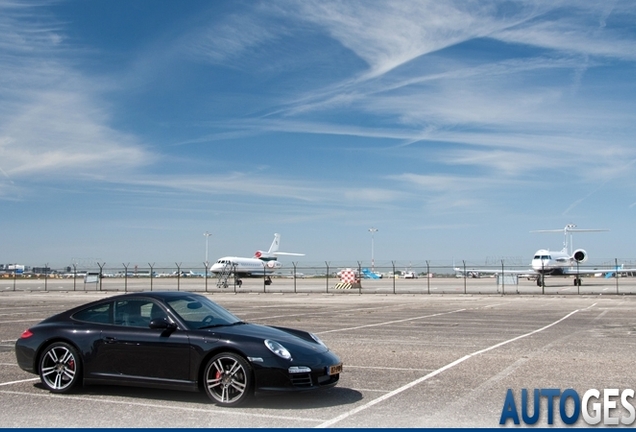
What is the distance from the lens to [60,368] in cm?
903

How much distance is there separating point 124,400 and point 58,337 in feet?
4.46

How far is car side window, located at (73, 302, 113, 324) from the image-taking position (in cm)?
916

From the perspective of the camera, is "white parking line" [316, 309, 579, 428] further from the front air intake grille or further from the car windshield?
the car windshield

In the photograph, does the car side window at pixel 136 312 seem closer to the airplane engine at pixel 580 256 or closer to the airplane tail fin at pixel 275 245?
the airplane engine at pixel 580 256

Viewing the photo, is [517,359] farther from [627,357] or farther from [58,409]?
[58,409]

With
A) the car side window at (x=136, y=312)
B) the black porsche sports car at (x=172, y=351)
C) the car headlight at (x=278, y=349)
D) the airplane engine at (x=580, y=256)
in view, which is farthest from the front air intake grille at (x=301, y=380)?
the airplane engine at (x=580, y=256)

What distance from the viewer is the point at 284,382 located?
313 inches

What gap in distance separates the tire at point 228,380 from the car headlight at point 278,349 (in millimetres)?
336

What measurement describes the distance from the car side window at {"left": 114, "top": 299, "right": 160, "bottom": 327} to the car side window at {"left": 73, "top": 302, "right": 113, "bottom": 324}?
0.12m

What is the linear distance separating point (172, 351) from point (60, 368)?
1.74 metres

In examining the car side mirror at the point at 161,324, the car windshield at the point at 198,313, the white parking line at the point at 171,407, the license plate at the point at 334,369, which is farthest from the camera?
the car windshield at the point at 198,313

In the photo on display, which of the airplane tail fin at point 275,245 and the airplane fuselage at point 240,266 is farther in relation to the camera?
the airplane tail fin at point 275,245

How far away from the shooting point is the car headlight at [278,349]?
811cm

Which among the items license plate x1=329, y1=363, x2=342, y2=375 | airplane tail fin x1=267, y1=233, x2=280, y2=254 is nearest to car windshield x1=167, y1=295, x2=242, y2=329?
license plate x1=329, y1=363, x2=342, y2=375
